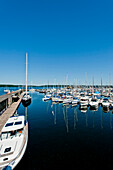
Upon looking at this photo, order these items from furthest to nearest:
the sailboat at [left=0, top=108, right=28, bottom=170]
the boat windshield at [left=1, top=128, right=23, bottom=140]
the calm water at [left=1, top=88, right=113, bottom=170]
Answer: the boat windshield at [left=1, top=128, right=23, bottom=140], the calm water at [left=1, top=88, right=113, bottom=170], the sailboat at [left=0, top=108, right=28, bottom=170]

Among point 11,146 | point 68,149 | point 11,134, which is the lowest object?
Answer: point 68,149

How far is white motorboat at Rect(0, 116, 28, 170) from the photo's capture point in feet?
27.7

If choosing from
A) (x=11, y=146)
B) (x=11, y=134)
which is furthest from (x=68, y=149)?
(x=11, y=134)

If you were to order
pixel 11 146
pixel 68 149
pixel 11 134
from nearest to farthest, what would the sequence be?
pixel 11 146, pixel 11 134, pixel 68 149

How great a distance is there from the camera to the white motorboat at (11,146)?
333 inches

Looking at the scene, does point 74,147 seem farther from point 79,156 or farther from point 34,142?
point 34,142

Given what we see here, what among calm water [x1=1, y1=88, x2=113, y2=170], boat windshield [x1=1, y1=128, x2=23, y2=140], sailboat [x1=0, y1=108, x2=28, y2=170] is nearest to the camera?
sailboat [x1=0, y1=108, x2=28, y2=170]

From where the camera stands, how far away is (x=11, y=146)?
996 cm

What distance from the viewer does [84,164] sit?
10578 mm

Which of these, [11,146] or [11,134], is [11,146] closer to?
[11,146]

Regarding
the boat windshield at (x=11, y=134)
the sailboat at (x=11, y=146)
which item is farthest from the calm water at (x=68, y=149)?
the boat windshield at (x=11, y=134)

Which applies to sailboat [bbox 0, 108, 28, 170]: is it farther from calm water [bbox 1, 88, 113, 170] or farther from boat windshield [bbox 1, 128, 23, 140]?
calm water [bbox 1, 88, 113, 170]

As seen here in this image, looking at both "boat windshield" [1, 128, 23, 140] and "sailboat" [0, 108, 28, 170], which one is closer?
"sailboat" [0, 108, 28, 170]

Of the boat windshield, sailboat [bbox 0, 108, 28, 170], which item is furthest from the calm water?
the boat windshield
